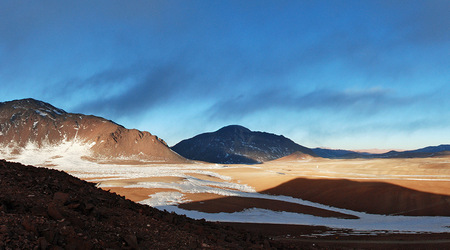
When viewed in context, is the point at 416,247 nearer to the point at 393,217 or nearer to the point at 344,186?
the point at 393,217

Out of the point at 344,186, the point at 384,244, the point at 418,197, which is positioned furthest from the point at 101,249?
the point at 344,186

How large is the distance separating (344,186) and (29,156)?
128m

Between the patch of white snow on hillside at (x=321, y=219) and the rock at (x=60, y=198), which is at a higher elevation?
the rock at (x=60, y=198)

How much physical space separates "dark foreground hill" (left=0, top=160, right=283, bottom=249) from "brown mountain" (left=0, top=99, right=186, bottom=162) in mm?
132659

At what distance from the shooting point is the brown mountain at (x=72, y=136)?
135125 millimetres

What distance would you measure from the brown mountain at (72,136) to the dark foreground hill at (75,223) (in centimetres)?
13266

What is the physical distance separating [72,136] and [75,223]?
162 meters

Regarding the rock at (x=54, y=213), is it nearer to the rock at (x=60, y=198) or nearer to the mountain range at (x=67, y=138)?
the rock at (x=60, y=198)

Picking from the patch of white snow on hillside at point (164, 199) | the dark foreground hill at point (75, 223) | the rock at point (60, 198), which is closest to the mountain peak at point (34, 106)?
the patch of white snow on hillside at point (164, 199)

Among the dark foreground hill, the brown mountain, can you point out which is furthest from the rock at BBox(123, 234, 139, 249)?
the brown mountain

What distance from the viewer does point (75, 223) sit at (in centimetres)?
497

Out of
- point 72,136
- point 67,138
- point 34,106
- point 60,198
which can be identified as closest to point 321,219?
point 60,198

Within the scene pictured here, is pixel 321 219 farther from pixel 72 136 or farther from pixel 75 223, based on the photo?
pixel 72 136

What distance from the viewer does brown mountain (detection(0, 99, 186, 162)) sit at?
135 metres
